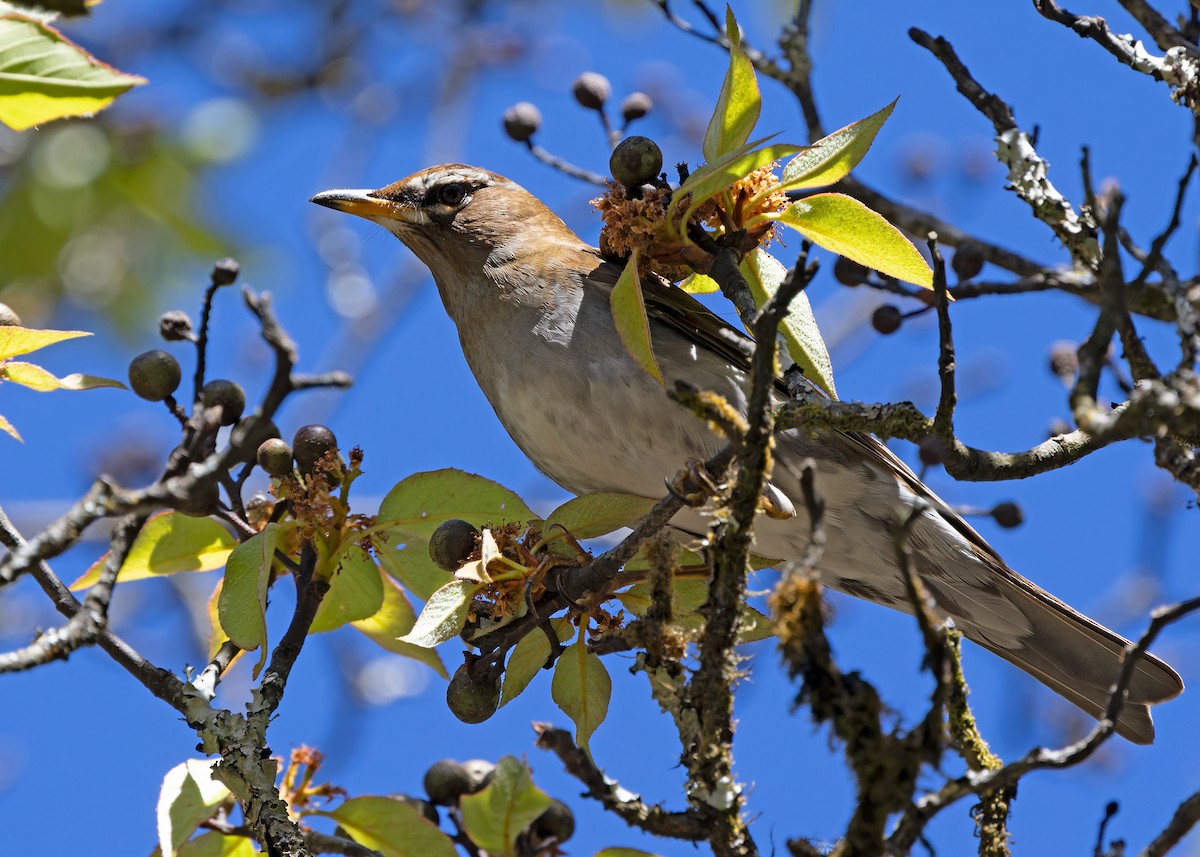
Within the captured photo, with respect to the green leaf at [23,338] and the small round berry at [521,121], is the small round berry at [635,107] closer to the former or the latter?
the small round berry at [521,121]

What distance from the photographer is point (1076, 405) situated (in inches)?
81.6

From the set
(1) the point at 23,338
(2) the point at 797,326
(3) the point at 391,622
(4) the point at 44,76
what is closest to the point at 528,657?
(3) the point at 391,622

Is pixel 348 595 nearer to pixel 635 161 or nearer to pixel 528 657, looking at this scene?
pixel 528 657

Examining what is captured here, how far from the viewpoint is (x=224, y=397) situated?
3.23m

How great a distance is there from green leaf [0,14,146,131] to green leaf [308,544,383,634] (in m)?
1.38

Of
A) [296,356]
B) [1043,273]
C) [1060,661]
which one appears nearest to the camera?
[296,356]

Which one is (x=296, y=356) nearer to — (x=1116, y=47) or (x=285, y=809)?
(x=285, y=809)

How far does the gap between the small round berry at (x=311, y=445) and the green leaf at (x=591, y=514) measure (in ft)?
2.08

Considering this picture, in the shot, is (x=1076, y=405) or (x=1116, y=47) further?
(x=1116, y=47)

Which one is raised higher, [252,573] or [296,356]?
[252,573]

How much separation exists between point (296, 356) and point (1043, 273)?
273 cm

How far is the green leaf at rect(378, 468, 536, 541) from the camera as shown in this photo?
345 cm

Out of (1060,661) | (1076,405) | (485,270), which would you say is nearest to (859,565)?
(1060,661)

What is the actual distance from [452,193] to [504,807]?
348 cm
